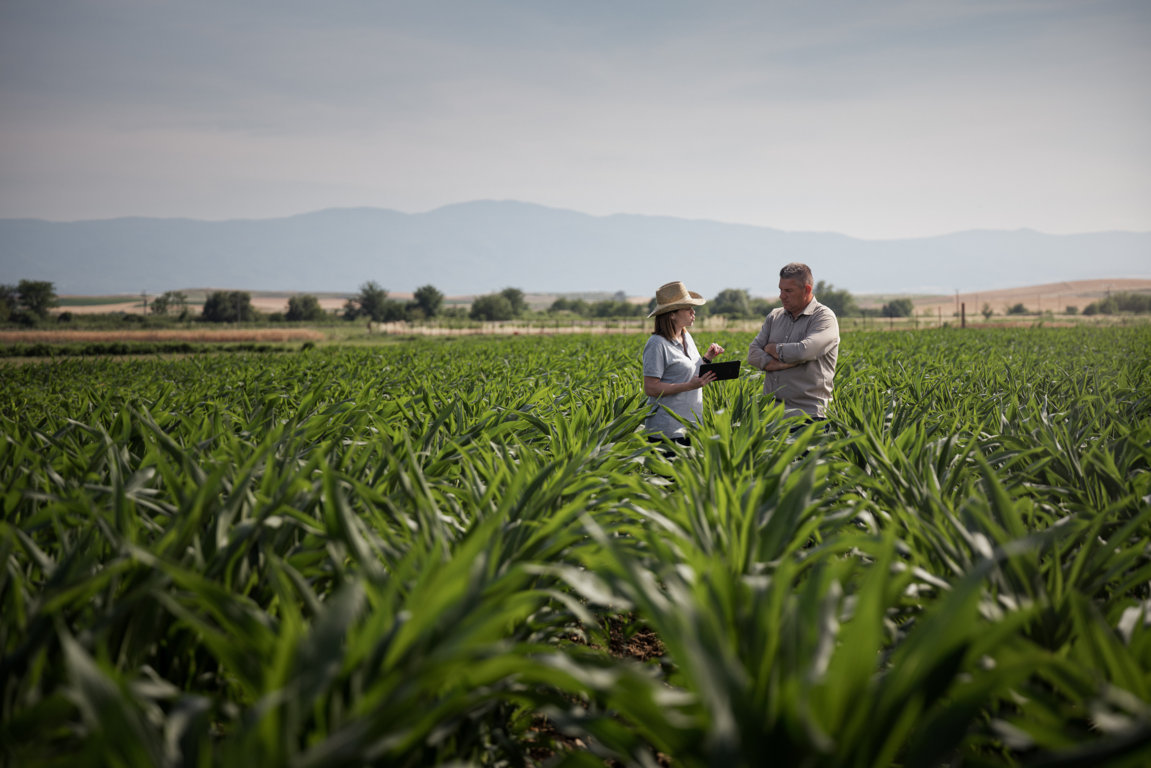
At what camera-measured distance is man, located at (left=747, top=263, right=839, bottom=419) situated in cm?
517

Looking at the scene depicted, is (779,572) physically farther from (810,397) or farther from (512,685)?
(810,397)

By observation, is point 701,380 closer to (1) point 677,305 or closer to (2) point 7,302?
(1) point 677,305

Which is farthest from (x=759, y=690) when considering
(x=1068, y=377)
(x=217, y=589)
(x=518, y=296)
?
(x=518, y=296)

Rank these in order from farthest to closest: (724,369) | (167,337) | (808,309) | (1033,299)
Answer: (1033,299), (167,337), (808,309), (724,369)

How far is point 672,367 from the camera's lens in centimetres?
506

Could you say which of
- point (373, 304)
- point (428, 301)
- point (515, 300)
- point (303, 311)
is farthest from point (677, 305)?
point (515, 300)

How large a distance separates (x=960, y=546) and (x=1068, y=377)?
749cm

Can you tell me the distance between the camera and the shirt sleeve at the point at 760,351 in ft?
17.5

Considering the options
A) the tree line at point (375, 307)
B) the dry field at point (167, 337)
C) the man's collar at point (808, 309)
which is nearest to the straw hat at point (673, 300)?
the man's collar at point (808, 309)

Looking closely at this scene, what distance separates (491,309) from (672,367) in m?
108

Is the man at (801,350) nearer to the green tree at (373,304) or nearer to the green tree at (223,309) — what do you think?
the green tree at (373,304)

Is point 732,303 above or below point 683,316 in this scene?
above

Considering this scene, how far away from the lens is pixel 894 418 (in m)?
5.00

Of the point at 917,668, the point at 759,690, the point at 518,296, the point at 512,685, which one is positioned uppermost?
the point at 518,296
